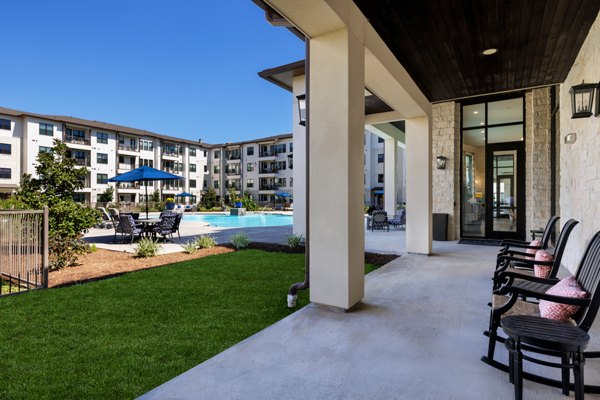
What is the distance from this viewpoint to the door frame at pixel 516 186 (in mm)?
9117

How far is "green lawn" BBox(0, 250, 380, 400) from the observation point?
2473mm

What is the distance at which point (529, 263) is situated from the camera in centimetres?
383

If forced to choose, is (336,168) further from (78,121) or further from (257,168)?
(257,168)

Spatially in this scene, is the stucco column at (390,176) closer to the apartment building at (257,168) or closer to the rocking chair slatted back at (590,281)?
the rocking chair slatted back at (590,281)

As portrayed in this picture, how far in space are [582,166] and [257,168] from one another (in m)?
42.2

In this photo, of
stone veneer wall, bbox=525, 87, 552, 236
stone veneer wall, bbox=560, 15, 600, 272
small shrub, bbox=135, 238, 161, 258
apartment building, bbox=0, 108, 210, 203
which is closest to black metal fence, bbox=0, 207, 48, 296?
small shrub, bbox=135, 238, 161, 258

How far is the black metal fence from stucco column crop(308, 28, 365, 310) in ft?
14.2

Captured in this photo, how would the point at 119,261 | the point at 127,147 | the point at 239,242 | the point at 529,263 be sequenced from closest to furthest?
the point at 529,263, the point at 119,261, the point at 239,242, the point at 127,147

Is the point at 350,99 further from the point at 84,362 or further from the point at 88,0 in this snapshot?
the point at 88,0

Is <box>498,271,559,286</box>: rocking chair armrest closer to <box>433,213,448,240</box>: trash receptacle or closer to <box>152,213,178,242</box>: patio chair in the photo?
<box>433,213,448,240</box>: trash receptacle

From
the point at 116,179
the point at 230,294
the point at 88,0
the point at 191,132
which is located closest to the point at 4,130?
the point at 88,0

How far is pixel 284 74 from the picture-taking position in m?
10.7

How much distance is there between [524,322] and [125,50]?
64.2 meters

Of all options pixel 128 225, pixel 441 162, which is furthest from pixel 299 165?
pixel 128 225
